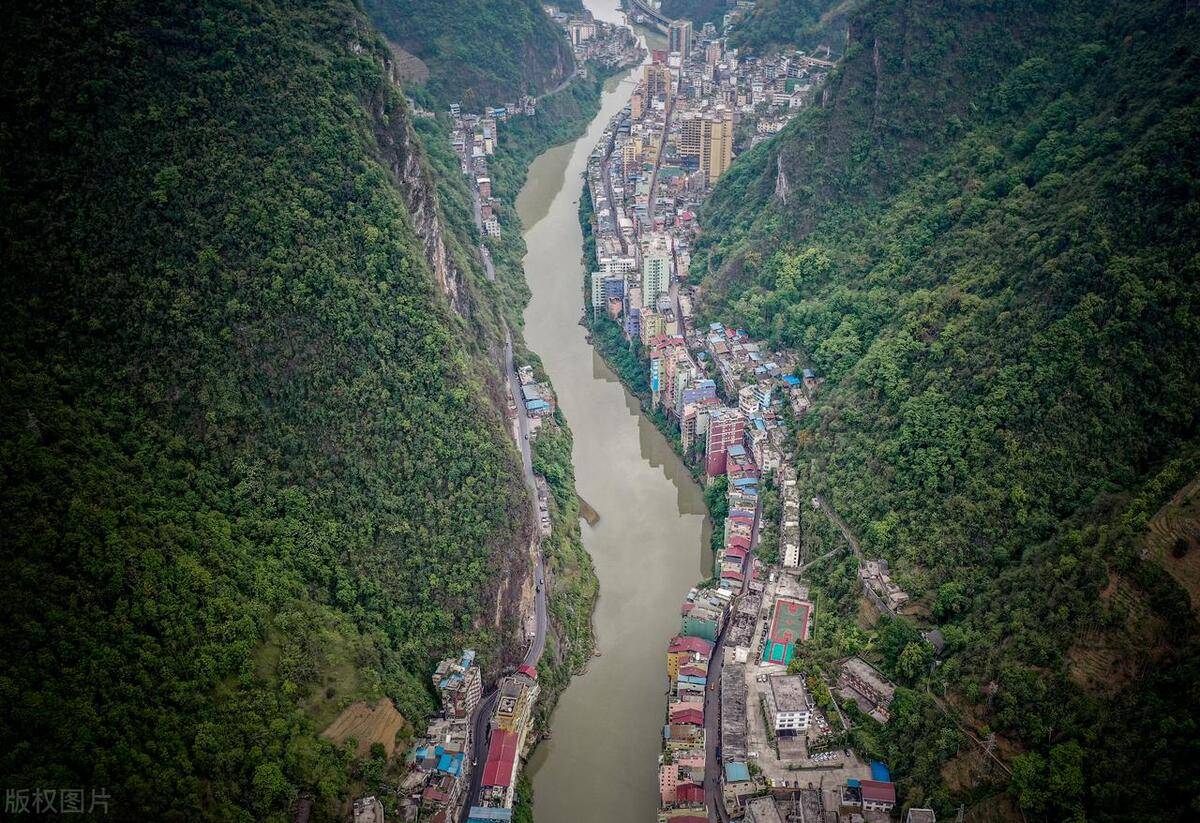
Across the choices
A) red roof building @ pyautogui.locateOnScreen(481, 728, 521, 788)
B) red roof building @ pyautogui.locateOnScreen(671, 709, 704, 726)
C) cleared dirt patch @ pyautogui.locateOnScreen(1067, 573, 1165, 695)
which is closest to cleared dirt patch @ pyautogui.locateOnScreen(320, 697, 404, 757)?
red roof building @ pyautogui.locateOnScreen(481, 728, 521, 788)

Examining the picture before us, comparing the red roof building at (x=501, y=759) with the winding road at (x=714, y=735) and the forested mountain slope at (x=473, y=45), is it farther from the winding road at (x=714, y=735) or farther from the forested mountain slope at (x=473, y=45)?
the forested mountain slope at (x=473, y=45)

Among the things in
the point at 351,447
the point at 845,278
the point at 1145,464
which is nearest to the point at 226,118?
the point at 351,447

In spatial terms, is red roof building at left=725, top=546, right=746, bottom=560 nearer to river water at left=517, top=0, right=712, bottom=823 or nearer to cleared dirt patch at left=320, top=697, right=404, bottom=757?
river water at left=517, top=0, right=712, bottom=823

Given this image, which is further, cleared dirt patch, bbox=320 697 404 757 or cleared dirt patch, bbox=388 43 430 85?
cleared dirt patch, bbox=388 43 430 85

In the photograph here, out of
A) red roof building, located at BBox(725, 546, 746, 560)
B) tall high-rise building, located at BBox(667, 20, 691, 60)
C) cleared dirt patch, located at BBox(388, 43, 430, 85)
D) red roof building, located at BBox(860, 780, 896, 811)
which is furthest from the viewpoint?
tall high-rise building, located at BBox(667, 20, 691, 60)

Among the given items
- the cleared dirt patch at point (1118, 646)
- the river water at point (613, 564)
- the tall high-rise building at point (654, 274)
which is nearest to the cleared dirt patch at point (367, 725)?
the river water at point (613, 564)

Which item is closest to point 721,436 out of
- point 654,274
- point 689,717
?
point 654,274
